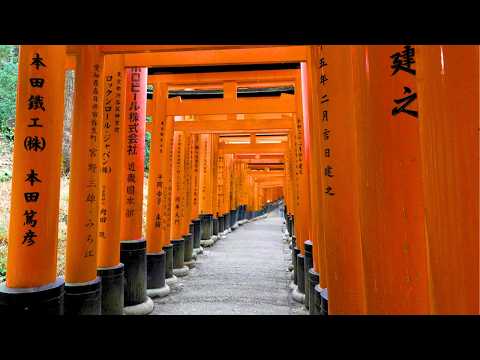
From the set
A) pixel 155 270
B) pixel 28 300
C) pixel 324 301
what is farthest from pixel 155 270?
pixel 324 301

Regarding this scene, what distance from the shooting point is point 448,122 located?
1130mm

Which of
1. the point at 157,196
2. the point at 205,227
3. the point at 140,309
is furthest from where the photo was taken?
the point at 205,227

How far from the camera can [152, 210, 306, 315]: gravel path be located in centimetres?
508

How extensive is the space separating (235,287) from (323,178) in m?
4.57

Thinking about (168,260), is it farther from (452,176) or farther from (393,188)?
(452,176)

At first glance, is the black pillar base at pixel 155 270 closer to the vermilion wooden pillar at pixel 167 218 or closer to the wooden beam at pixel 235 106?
the vermilion wooden pillar at pixel 167 218

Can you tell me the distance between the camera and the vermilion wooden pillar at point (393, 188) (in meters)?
1.41

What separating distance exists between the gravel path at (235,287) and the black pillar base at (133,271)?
0.39 metres

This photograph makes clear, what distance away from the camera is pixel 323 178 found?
222 centimetres

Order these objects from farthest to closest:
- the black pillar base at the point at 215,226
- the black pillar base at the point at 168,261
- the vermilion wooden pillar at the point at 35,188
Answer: the black pillar base at the point at 215,226
the black pillar base at the point at 168,261
the vermilion wooden pillar at the point at 35,188

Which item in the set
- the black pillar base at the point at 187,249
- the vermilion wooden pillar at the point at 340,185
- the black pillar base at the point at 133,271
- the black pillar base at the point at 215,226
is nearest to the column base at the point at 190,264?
the black pillar base at the point at 187,249
